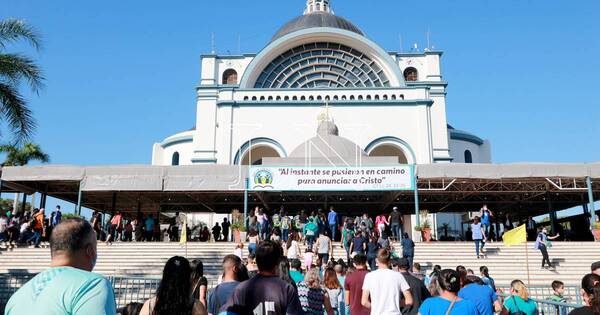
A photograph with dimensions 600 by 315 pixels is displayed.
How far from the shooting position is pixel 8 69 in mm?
12883

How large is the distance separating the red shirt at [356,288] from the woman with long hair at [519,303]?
1719 millimetres

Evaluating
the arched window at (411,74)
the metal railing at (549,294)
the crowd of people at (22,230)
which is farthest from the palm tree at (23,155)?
the metal railing at (549,294)

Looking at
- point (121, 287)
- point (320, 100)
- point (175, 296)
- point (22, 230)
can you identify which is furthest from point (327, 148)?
point (175, 296)

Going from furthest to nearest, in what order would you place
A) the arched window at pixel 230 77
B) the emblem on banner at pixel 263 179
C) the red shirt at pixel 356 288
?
1. the arched window at pixel 230 77
2. the emblem on banner at pixel 263 179
3. the red shirt at pixel 356 288

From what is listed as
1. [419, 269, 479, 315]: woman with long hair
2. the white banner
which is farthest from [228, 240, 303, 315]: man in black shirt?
the white banner

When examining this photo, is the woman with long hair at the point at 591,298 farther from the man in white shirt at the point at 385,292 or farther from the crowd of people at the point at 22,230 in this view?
the crowd of people at the point at 22,230

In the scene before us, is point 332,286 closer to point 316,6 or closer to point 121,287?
point 121,287

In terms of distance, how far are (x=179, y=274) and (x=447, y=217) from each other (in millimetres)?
34339

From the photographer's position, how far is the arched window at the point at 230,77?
40.0 metres

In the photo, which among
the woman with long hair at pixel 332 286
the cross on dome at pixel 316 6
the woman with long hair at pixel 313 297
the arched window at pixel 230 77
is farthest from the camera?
the cross on dome at pixel 316 6

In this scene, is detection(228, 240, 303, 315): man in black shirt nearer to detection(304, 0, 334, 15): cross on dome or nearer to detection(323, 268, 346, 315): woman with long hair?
detection(323, 268, 346, 315): woman with long hair

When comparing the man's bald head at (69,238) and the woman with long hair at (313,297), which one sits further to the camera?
the woman with long hair at (313,297)

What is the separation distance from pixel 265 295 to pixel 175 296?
68 cm

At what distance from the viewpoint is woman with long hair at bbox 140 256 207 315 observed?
10.2 ft
